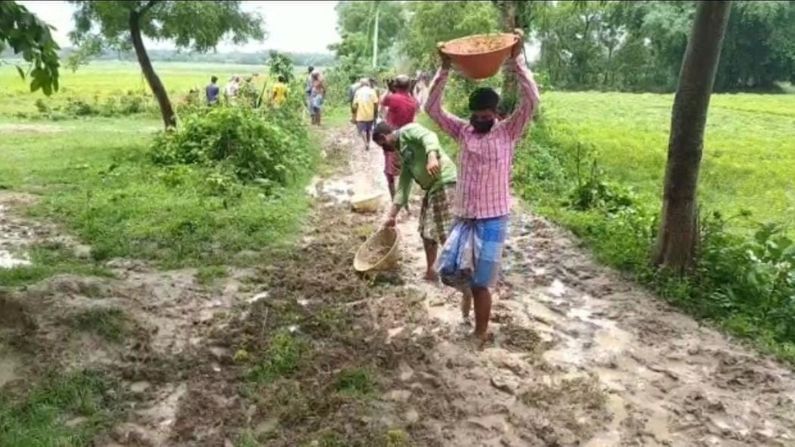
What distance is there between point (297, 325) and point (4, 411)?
198 centimetres

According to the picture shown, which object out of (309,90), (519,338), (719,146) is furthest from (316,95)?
(519,338)

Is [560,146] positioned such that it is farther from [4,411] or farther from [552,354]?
[4,411]

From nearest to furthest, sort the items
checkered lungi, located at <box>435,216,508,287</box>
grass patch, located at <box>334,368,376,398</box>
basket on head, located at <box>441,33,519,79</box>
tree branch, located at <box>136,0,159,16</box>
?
grass patch, located at <box>334,368,376,398</box>, basket on head, located at <box>441,33,519,79</box>, checkered lungi, located at <box>435,216,508,287</box>, tree branch, located at <box>136,0,159,16</box>

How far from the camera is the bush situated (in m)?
10.5

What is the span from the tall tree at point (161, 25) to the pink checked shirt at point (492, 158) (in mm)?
10551

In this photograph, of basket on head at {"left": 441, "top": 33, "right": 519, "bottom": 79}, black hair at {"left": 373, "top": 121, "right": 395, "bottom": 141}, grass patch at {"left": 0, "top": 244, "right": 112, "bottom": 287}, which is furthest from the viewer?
black hair at {"left": 373, "top": 121, "right": 395, "bottom": 141}

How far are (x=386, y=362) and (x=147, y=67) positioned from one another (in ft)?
37.9

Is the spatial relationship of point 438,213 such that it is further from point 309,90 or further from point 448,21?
point 448,21

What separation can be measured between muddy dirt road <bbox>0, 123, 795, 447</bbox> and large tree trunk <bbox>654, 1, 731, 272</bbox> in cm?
52

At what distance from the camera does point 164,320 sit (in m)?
5.30

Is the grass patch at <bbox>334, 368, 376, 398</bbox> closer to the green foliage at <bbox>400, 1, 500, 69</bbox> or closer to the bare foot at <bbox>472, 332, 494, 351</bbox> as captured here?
the bare foot at <bbox>472, 332, 494, 351</bbox>

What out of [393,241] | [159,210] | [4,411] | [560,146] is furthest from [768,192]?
[4,411]

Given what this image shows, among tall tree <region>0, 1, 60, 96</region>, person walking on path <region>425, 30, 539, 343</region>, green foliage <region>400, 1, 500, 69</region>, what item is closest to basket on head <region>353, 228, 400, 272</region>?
person walking on path <region>425, 30, 539, 343</region>

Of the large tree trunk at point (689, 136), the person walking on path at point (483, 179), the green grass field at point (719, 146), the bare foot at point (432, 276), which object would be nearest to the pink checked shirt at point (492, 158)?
the person walking on path at point (483, 179)
